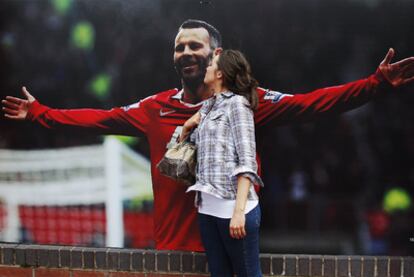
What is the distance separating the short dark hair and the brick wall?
4.95 ft

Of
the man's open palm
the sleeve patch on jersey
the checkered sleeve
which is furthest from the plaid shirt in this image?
the man's open palm

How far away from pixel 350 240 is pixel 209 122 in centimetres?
152

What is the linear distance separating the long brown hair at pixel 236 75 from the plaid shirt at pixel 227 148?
56 mm

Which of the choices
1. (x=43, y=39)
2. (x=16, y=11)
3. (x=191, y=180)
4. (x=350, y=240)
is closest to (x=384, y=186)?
(x=350, y=240)

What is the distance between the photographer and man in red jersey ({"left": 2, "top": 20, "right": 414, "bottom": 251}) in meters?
3.65

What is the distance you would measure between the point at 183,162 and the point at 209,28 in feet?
3.61

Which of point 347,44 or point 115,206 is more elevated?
point 347,44

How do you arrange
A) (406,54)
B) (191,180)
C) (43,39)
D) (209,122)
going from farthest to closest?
1. (43,39)
2. (406,54)
3. (191,180)
4. (209,122)

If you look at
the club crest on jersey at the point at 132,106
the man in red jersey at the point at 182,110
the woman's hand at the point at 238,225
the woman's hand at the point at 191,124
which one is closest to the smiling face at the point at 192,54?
the man in red jersey at the point at 182,110

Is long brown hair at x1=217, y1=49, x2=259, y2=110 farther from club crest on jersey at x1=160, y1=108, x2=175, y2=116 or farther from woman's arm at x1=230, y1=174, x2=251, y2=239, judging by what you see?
club crest on jersey at x1=160, y1=108, x2=175, y2=116

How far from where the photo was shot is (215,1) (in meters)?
3.68

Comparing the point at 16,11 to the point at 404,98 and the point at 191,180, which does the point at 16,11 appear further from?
the point at 404,98

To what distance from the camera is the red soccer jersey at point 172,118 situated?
3.66 meters

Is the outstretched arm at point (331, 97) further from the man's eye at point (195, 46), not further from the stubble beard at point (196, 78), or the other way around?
the man's eye at point (195, 46)
